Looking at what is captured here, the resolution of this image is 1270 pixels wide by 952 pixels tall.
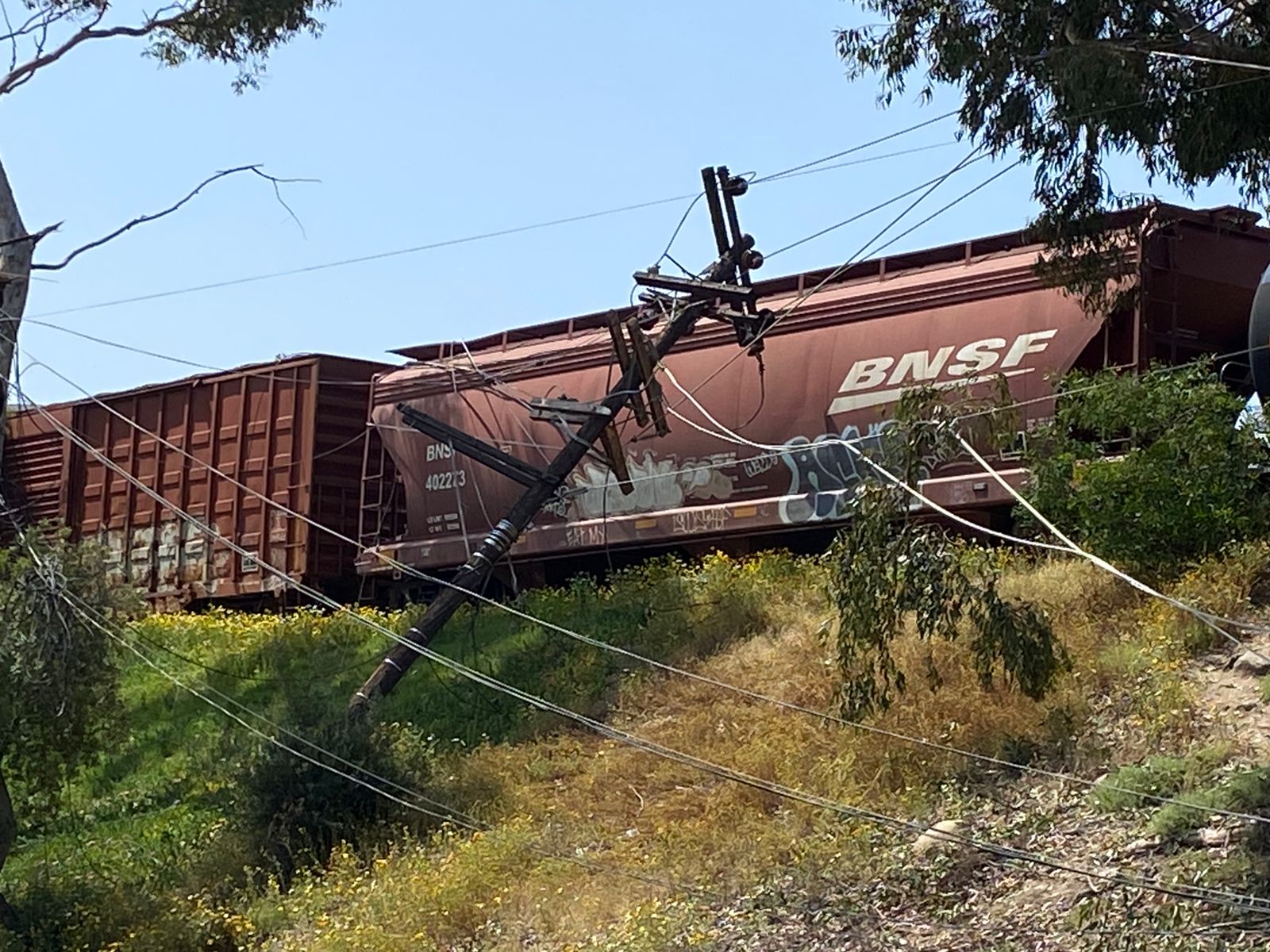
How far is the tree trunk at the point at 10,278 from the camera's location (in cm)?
1535

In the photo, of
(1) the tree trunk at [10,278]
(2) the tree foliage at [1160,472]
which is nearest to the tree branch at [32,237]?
(1) the tree trunk at [10,278]

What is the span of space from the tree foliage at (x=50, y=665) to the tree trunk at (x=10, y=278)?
1202mm

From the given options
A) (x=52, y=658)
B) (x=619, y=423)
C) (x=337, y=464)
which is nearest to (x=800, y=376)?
(x=619, y=423)

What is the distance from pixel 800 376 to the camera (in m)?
18.5

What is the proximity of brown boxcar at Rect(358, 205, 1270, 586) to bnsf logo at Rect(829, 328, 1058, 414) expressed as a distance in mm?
19

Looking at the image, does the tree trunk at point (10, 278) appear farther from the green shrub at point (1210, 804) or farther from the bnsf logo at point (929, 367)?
the green shrub at point (1210, 804)

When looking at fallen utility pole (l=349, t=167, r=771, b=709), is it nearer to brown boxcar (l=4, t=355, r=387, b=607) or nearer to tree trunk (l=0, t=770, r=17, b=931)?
tree trunk (l=0, t=770, r=17, b=931)

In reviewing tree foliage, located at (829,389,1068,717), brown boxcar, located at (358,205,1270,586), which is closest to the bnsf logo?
brown boxcar, located at (358,205,1270,586)

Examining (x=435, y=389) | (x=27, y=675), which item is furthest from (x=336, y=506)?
(x=27, y=675)

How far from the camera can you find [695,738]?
14.8 m

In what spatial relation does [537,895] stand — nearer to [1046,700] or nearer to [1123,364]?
[1046,700]

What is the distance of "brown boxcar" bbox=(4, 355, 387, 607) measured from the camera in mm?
23500

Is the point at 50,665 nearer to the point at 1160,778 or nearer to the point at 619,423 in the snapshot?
the point at 619,423

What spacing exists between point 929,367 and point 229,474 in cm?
1100
